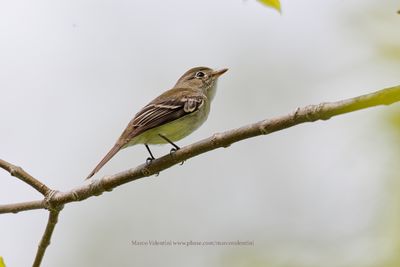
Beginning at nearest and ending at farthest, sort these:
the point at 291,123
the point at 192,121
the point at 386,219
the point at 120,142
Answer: the point at 386,219 → the point at 291,123 → the point at 120,142 → the point at 192,121

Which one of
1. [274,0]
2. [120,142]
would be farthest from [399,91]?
[120,142]

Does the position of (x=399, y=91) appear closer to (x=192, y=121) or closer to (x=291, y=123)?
(x=291, y=123)

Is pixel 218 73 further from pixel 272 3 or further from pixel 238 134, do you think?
pixel 272 3

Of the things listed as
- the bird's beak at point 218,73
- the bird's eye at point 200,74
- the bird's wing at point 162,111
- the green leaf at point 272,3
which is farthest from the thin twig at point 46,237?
the bird's eye at point 200,74

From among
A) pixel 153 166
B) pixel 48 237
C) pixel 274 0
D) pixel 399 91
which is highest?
pixel 274 0

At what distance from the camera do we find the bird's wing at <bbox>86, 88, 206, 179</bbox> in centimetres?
577

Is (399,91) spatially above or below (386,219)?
above

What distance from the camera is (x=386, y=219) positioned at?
6.10 feet

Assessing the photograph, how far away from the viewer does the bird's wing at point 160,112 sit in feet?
18.9

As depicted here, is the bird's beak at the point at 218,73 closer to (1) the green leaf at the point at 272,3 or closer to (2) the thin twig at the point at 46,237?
(2) the thin twig at the point at 46,237

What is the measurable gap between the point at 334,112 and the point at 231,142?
86 cm

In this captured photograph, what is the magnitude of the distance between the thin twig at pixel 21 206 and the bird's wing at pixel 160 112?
99 centimetres

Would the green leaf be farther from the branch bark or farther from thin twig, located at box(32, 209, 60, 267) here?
thin twig, located at box(32, 209, 60, 267)

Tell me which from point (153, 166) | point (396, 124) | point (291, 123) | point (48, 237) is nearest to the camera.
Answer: point (396, 124)
